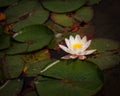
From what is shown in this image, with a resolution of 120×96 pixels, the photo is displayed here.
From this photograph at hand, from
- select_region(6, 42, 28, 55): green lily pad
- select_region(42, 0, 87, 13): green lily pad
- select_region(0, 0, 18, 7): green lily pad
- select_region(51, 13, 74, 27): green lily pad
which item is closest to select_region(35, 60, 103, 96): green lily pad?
select_region(6, 42, 28, 55): green lily pad

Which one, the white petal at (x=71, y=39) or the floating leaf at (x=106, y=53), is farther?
the white petal at (x=71, y=39)

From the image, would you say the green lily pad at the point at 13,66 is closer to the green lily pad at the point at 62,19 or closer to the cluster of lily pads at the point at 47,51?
the cluster of lily pads at the point at 47,51

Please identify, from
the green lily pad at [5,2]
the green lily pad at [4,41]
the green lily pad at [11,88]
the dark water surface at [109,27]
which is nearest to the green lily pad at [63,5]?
the dark water surface at [109,27]

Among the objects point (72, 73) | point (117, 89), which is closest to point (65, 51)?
point (72, 73)

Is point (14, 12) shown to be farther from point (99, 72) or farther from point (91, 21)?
point (99, 72)

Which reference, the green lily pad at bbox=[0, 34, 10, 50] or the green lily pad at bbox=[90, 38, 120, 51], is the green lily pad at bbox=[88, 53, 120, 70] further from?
the green lily pad at bbox=[0, 34, 10, 50]

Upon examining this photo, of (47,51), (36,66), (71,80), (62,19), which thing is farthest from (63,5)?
(71,80)
